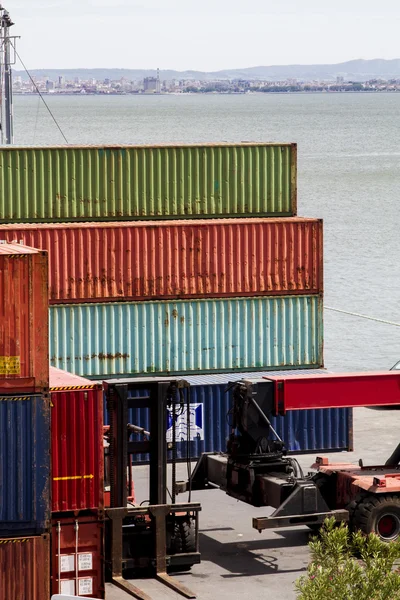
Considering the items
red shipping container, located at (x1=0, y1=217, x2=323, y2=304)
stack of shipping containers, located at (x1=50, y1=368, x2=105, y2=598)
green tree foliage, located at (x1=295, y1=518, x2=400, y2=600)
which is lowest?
stack of shipping containers, located at (x1=50, y1=368, x2=105, y2=598)

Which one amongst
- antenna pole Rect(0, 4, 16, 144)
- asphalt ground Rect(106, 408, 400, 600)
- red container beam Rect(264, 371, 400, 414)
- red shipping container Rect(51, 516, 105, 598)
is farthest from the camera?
antenna pole Rect(0, 4, 16, 144)

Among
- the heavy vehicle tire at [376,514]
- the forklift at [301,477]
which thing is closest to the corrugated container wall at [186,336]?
the forklift at [301,477]

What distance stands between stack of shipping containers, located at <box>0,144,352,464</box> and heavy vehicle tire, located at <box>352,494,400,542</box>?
883 cm

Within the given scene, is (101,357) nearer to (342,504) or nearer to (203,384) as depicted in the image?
(203,384)

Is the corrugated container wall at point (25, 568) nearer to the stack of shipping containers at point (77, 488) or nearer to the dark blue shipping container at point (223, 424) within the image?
the stack of shipping containers at point (77, 488)

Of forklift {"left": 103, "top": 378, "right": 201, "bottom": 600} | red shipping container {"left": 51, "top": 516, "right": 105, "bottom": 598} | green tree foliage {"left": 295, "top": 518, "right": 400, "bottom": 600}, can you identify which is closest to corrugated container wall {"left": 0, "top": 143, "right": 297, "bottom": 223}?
forklift {"left": 103, "top": 378, "right": 201, "bottom": 600}

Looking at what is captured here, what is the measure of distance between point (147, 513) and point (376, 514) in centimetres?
464

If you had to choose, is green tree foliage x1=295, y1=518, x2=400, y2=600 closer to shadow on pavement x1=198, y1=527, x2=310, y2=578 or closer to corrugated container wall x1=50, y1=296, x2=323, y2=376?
shadow on pavement x1=198, y1=527, x2=310, y2=578

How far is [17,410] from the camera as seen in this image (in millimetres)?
19516

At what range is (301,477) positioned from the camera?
2508cm

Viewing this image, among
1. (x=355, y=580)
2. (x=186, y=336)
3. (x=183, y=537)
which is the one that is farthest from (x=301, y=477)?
(x=355, y=580)

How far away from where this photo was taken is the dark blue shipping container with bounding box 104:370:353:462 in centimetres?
3262

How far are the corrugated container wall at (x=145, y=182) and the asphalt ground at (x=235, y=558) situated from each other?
779 centimetres

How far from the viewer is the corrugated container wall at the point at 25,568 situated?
64.7 ft
